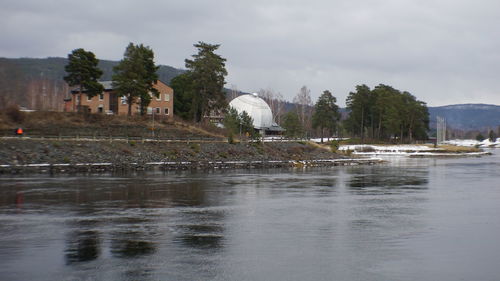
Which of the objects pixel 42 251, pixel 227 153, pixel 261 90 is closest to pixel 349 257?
pixel 42 251

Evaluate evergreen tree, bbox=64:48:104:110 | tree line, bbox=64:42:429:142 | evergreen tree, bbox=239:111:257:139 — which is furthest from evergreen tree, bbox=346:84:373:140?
evergreen tree, bbox=64:48:104:110

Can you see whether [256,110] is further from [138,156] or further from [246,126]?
[138,156]

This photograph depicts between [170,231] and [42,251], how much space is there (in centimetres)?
439

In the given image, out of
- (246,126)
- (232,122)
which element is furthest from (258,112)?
(232,122)

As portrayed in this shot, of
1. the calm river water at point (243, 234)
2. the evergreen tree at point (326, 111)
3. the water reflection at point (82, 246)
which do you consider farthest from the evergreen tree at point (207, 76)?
the water reflection at point (82, 246)

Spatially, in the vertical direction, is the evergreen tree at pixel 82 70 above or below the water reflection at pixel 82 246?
above

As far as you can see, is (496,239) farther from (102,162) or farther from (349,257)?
(102,162)

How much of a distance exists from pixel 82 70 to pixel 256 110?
5328cm

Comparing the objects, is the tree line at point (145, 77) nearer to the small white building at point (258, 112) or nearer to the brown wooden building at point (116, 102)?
the brown wooden building at point (116, 102)

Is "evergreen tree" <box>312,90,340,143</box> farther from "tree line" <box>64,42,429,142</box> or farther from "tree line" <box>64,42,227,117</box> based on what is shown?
"tree line" <box>64,42,227,117</box>

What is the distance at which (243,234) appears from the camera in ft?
54.4

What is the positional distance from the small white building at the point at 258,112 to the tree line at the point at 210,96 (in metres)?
11.5

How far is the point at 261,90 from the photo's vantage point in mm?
174625

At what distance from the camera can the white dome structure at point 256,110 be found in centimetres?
11256
